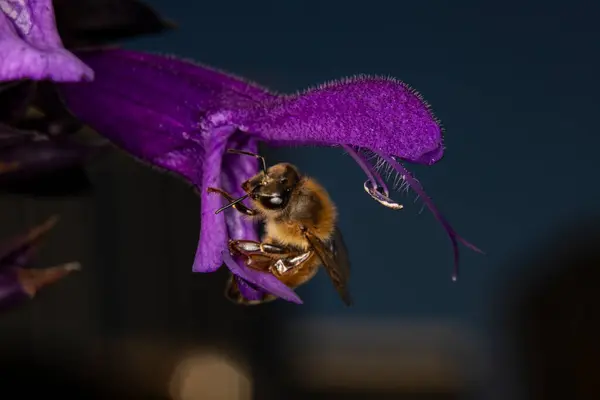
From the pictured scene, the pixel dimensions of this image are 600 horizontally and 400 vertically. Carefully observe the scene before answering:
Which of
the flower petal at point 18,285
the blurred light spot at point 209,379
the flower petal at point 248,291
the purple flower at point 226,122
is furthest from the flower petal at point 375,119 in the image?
the blurred light spot at point 209,379

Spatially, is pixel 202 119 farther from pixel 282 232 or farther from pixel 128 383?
pixel 128 383

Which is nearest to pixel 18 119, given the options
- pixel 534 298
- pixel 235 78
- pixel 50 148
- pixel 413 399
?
pixel 50 148

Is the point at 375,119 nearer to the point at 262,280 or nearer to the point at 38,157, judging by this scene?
the point at 262,280

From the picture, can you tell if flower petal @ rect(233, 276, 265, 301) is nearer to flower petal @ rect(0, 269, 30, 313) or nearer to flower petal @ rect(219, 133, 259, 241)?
flower petal @ rect(219, 133, 259, 241)

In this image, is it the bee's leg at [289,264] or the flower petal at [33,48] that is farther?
the bee's leg at [289,264]

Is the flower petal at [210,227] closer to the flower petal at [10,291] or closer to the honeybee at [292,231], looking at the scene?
the honeybee at [292,231]

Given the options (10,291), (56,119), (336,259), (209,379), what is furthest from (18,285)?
(209,379)
